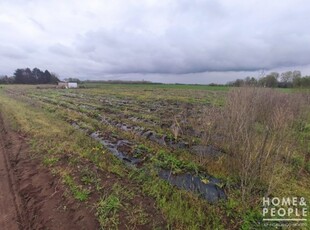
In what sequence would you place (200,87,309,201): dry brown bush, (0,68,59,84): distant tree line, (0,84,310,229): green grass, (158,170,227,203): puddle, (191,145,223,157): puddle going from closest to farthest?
(0,84,310,229): green grass → (200,87,309,201): dry brown bush → (158,170,227,203): puddle → (191,145,223,157): puddle → (0,68,59,84): distant tree line

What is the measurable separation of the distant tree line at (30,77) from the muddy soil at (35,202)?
98.1m

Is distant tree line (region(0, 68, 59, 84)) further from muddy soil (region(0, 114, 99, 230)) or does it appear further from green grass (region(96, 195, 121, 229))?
green grass (region(96, 195, 121, 229))

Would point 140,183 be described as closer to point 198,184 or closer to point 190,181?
point 190,181

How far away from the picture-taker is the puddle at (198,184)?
4.71m

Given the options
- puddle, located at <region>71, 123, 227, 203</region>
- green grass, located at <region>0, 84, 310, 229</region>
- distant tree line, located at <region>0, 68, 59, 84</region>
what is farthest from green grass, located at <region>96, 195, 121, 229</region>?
distant tree line, located at <region>0, 68, 59, 84</region>

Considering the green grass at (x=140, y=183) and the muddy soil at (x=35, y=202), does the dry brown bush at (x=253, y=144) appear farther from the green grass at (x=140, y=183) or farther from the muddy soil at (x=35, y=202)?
the muddy soil at (x=35, y=202)

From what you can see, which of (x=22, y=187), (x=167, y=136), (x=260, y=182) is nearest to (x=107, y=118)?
(x=167, y=136)

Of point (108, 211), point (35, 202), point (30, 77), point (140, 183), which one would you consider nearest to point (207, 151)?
point (140, 183)

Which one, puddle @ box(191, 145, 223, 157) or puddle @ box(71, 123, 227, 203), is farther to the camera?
puddle @ box(191, 145, 223, 157)

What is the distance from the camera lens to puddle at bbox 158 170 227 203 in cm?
471

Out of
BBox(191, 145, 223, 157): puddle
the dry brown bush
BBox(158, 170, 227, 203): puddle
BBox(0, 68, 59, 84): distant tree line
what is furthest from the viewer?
BBox(0, 68, 59, 84): distant tree line

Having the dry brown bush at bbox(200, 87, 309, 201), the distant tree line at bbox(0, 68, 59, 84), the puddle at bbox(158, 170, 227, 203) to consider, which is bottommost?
the puddle at bbox(158, 170, 227, 203)

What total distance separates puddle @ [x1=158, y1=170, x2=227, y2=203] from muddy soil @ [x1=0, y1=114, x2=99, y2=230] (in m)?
2.35

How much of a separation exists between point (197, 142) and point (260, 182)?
3.66 meters
